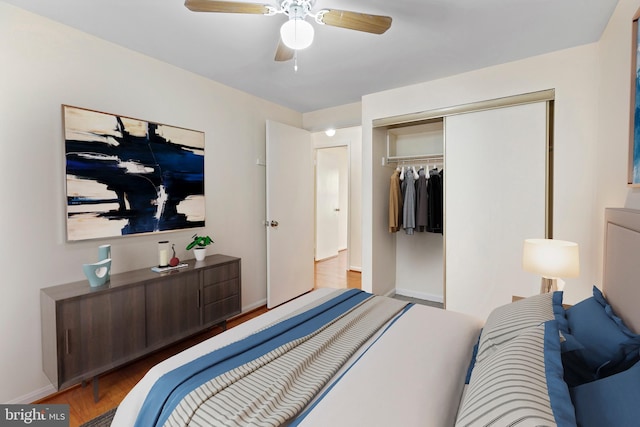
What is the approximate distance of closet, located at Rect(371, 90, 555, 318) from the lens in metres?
2.52

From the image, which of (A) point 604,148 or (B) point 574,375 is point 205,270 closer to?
(B) point 574,375

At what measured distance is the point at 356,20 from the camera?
1.56m

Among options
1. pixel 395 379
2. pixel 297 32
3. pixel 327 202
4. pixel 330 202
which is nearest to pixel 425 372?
pixel 395 379

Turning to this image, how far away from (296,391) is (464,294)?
7.86 ft

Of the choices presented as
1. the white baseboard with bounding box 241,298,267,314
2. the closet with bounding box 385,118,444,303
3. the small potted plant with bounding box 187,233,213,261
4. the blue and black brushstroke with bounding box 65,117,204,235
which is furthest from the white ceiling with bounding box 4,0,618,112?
the white baseboard with bounding box 241,298,267,314

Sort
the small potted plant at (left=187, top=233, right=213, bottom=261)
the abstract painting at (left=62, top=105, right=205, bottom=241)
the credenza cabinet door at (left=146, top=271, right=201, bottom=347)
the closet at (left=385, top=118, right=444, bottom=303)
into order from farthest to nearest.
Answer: the closet at (left=385, top=118, right=444, bottom=303)
the small potted plant at (left=187, top=233, right=213, bottom=261)
the credenza cabinet door at (left=146, top=271, right=201, bottom=347)
the abstract painting at (left=62, top=105, right=205, bottom=241)

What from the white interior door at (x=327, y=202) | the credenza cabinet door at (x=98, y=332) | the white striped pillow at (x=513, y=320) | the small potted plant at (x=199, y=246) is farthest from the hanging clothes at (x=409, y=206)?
the white interior door at (x=327, y=202)

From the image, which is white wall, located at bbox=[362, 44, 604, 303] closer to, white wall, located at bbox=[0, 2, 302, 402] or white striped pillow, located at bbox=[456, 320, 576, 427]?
white striped pillow, located at bbox=[456, 320, 576, 427]

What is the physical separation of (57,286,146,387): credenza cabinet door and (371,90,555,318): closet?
2.72 m

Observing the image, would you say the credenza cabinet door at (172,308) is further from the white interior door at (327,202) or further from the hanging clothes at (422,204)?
the white interior door at (327,202)

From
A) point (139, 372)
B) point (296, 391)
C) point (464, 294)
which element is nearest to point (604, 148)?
point (464, 294)

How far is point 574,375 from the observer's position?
104cm

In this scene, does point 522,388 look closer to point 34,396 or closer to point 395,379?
point 395,379

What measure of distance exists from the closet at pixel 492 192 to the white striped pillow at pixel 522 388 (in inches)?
72.0
